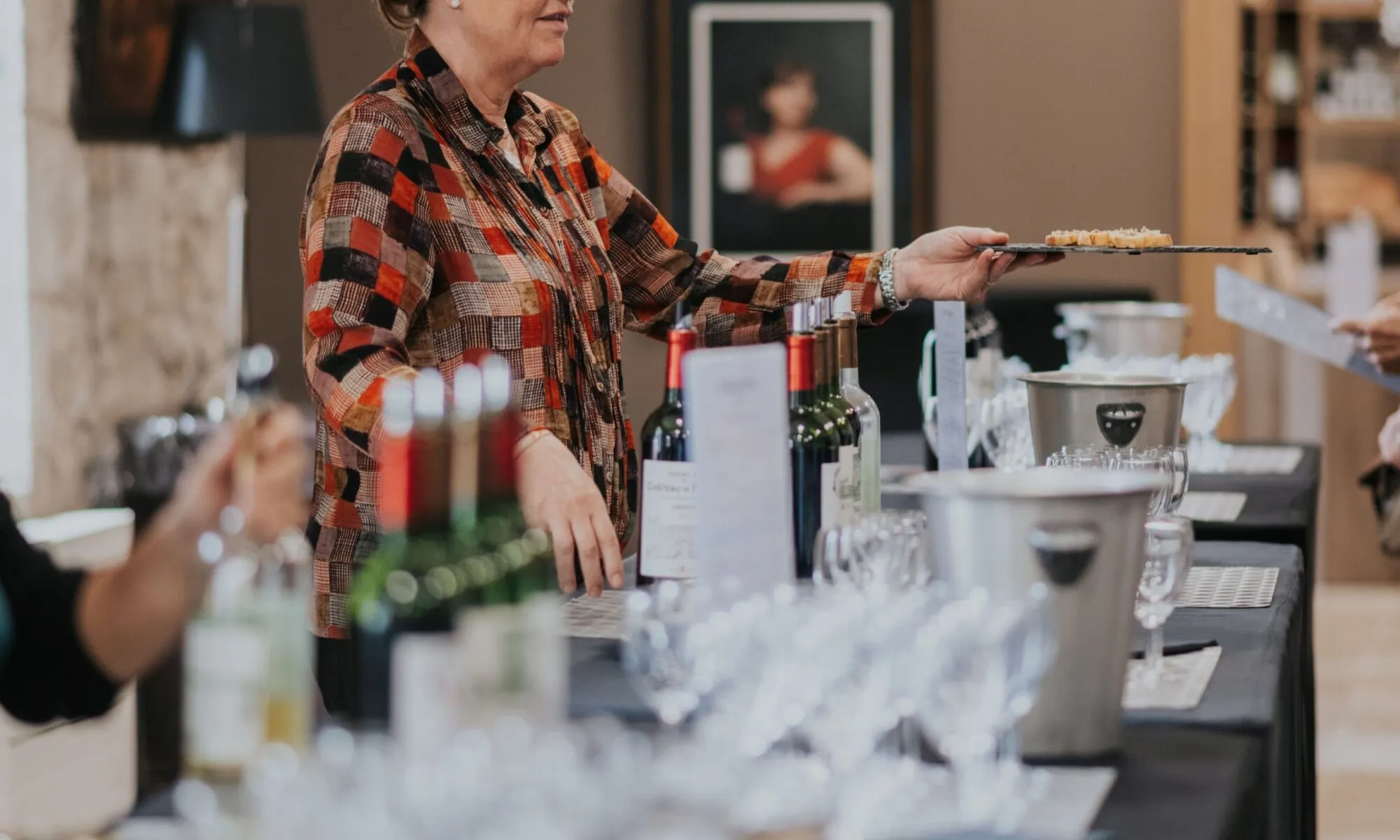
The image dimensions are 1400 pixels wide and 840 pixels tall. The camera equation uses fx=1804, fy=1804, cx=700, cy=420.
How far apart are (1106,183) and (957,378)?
13.6ft

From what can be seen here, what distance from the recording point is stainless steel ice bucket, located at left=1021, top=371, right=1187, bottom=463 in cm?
205

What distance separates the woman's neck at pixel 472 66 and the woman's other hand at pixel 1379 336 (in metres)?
1.42

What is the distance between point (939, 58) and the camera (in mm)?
5812

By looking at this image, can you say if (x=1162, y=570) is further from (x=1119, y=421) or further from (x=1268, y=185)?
(x=1268, y=185)

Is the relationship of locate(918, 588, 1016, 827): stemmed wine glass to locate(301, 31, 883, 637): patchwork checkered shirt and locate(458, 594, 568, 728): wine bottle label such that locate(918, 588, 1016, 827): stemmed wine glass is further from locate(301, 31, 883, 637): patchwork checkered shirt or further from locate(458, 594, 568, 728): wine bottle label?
locate(301, 31, 883, 637): patchwork checkered shirt

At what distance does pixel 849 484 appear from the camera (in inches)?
67.4

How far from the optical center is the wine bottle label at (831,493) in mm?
1695

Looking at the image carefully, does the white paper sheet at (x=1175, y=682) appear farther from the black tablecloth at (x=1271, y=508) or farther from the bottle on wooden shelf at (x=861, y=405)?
the black tablecloth at (x=1271, y=508)

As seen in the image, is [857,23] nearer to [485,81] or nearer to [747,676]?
[485,81]

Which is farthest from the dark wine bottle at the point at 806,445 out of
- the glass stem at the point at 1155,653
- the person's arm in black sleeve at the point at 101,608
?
the person's arm in black sleeve at the point at 101,608

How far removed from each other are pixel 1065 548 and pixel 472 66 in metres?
1.15

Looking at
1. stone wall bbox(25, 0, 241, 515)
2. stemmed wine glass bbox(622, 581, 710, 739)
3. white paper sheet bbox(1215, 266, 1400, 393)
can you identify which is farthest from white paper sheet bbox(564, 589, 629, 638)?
stone wall bbox(25, 0, 241, 515)

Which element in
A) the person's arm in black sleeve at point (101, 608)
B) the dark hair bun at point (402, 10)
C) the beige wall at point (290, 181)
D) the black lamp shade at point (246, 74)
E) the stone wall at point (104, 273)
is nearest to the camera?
the person's arm in black sleeve at point (101, 608)

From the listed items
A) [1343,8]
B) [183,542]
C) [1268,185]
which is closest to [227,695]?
[183,542]
